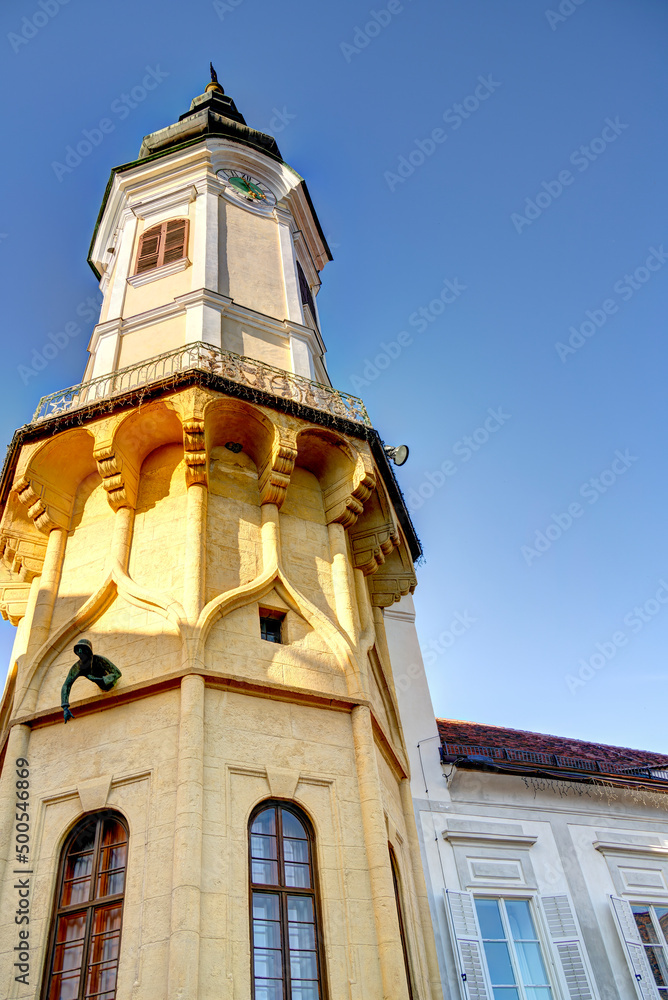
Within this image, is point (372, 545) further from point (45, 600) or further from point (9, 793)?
point (9, 793)

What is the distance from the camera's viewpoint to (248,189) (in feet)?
69.6

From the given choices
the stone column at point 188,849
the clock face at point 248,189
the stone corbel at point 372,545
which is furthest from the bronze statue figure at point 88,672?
the clock face at point 248,189

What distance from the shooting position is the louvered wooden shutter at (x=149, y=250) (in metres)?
18.7

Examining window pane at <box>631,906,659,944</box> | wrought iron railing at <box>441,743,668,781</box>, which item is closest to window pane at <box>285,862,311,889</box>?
wrought iron railing at <box>441,743,668,781</box>

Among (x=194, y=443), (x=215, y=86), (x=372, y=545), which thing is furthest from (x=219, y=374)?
(x=215, y=86)

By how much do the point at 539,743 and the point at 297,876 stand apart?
10.6 meters

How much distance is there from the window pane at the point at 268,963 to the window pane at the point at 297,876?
74 centimetres

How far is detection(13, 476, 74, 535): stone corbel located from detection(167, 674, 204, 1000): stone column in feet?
13.8

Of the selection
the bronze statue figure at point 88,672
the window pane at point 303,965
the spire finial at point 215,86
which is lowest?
the window pane at point 303,965

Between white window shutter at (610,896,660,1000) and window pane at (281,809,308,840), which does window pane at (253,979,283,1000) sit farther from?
white window shutter at (610,896,660,1000)

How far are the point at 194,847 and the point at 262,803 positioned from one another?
4.10ft

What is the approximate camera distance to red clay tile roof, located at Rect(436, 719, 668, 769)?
18469 millimetres

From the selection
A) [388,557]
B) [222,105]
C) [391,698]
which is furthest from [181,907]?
[222,105]

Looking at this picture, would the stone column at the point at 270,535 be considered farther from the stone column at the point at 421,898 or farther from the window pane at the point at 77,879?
the window pane at the point at 77,879
